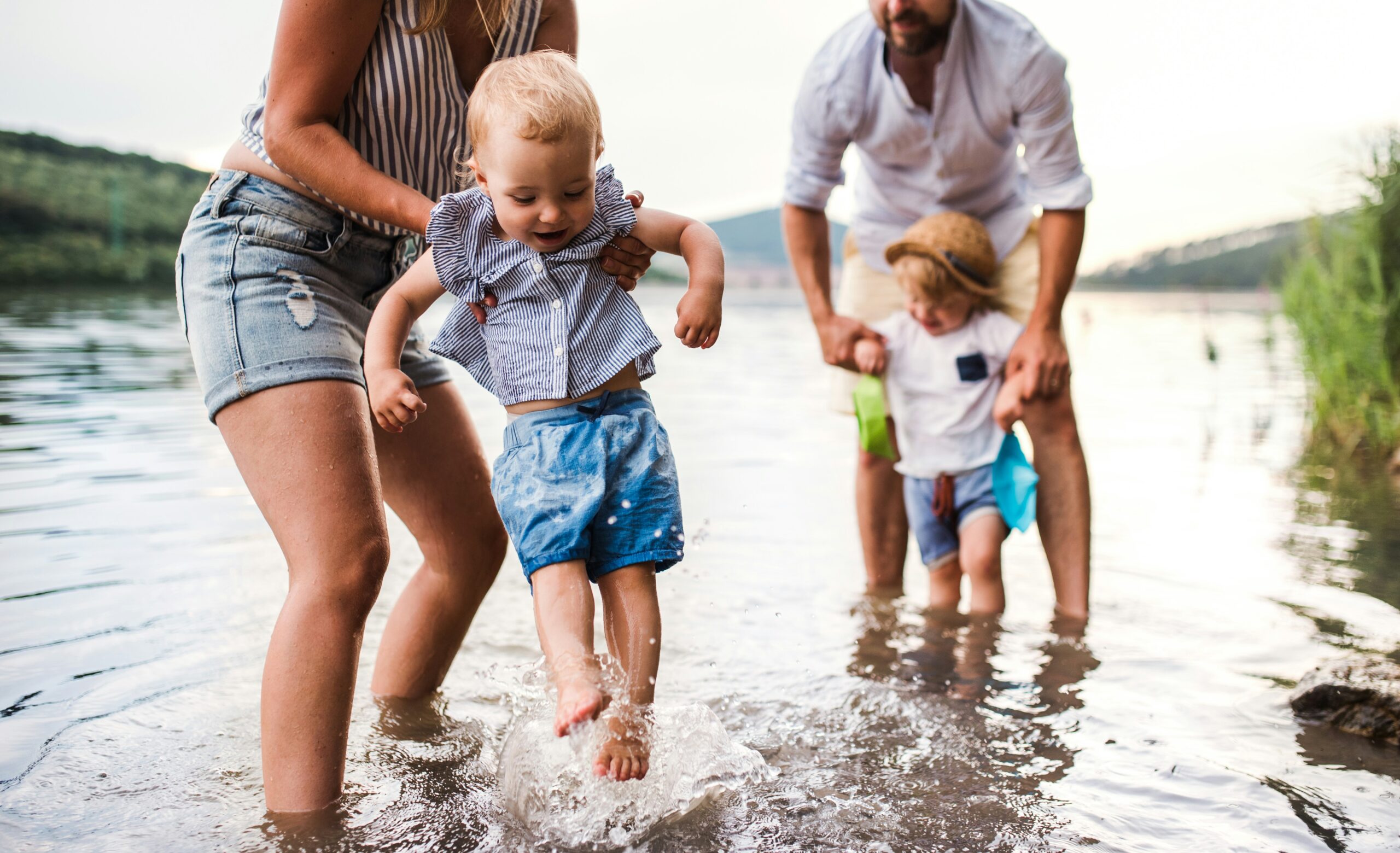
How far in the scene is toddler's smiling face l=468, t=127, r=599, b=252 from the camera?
207cm

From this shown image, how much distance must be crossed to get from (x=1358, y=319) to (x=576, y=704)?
6945 millimetres

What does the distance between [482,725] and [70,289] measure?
969 inches

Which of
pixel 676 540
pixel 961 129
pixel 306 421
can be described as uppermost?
pixel 961 129

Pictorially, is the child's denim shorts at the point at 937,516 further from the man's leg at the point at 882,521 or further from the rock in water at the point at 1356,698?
the rock in water at the point at 1356,698

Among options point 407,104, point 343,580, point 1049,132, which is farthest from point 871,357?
point 343,580

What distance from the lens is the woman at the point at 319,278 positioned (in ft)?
6.96

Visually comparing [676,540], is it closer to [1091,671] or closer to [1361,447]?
[1091,671]

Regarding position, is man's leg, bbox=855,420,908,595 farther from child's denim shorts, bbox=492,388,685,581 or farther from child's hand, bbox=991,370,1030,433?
child's denim shorts, bbox=492,388,685,581

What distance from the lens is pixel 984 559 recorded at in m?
3.79

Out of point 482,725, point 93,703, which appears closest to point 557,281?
point 482,725

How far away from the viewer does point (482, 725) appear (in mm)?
2914

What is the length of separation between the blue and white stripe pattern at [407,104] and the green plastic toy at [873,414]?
1.96 meters

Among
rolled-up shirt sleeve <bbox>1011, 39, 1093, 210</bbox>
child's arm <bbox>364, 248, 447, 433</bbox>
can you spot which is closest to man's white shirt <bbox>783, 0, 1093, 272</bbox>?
rolled-up shirt sleeve <bbox>1011, 39, 1093, 210</bbox>

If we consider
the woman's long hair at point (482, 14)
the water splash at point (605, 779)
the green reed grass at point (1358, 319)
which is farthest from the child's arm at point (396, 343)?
the green reed grass at point (1358, 319)
